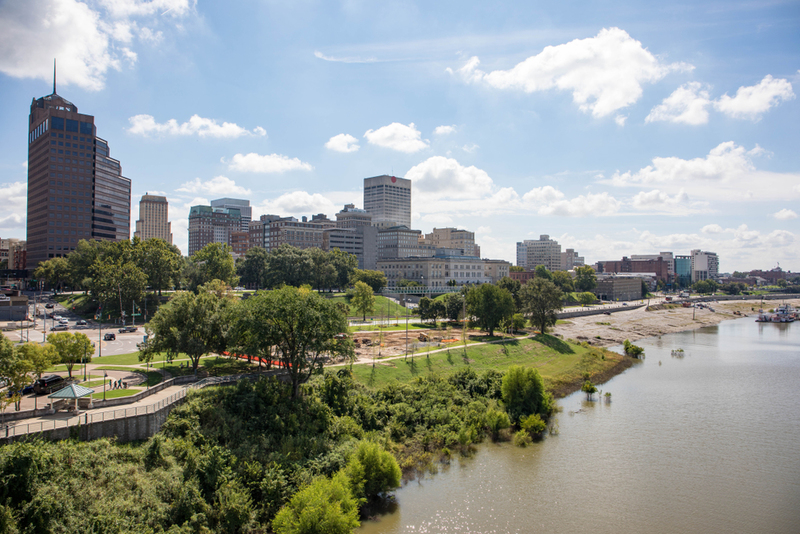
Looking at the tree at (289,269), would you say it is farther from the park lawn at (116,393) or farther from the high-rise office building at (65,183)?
the park lawn at (116,393)

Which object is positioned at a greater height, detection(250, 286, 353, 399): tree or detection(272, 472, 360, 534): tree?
detection(250, 286, 353, 399): tree

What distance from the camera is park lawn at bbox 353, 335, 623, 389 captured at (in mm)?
53094

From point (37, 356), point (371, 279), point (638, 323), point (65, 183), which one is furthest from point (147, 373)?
point (65, 183)

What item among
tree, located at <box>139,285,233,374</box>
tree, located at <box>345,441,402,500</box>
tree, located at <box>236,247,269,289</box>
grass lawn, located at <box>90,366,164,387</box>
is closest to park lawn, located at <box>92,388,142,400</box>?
grass lawn, located at <box>90,366,164,387</box>

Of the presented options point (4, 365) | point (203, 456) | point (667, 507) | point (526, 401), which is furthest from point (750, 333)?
point (4, 365)

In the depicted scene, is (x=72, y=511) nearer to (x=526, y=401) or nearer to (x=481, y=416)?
(x=481, y=416)

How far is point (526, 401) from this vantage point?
153ft

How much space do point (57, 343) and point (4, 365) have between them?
11056 mm

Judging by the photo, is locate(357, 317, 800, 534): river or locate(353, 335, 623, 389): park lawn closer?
locate(357, 317, 800, 534): river

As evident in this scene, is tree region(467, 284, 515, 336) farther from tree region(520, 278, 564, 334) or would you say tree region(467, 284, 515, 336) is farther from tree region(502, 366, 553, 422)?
tree region(502, 366, 553, 422)

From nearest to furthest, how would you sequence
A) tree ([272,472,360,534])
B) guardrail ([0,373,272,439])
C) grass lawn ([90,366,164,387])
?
tree ([272,472,360,534]) < guardrail ([0,373,272,439]) < grass lawn ([90,366,164,387])

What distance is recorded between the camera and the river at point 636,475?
28.2 m

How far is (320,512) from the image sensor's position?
80.2 ft

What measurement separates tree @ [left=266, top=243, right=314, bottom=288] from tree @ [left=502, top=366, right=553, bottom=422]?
3122 inches
